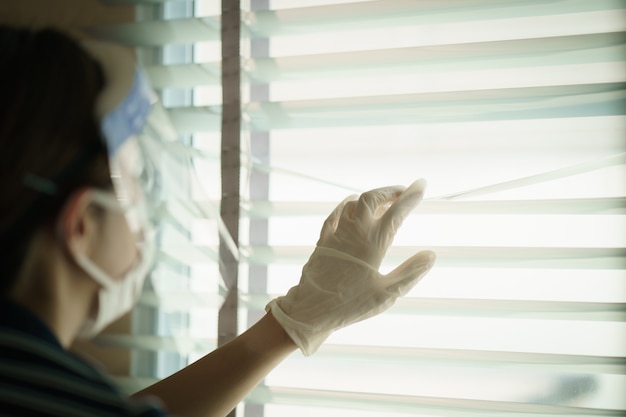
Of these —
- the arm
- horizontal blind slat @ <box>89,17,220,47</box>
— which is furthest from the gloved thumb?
horizontal blind slat @ <box>89,17,220,47</box>

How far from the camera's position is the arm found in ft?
4.08

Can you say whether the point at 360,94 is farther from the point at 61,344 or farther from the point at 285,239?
the point at 61,344

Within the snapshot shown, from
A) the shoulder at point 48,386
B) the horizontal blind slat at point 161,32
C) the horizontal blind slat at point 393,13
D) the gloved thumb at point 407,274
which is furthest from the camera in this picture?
the horizontal blind slat at point 161,32

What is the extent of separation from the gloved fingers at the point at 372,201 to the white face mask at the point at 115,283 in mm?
423

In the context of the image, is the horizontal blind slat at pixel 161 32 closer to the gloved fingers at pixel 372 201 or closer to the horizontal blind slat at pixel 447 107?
the horizontal blind slat at pixel 447 107

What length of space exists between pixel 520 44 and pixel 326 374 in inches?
33.6

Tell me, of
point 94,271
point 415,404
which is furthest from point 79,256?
point 415,404


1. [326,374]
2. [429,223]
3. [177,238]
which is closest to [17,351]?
[177,238]

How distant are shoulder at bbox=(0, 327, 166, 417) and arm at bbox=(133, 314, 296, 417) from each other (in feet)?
1.37

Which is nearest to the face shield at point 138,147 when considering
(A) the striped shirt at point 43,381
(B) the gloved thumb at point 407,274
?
(A) the striped shirt at point 43,381

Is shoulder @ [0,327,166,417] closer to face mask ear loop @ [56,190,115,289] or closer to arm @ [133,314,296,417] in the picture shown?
face mask ear loop @ [56,190,115,289]

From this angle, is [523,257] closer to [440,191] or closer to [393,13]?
Result: [440,191]

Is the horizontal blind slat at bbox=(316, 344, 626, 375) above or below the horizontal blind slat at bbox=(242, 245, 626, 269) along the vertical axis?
below

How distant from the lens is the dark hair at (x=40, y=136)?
82cm
